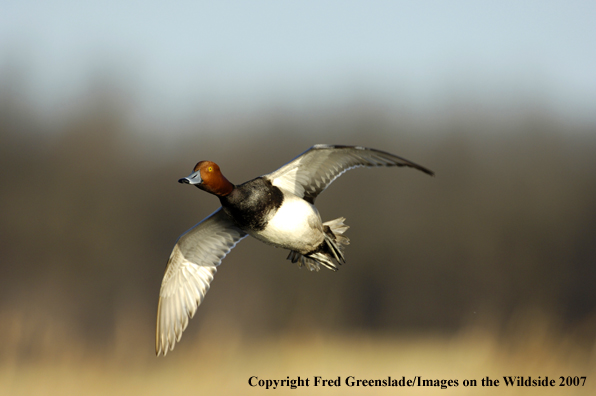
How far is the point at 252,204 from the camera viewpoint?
4.56 m

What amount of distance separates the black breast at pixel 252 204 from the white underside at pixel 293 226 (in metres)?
0.07

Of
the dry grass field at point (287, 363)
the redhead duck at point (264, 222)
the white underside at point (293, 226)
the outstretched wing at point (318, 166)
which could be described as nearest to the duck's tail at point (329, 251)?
the redhead duck at point (264, 222)

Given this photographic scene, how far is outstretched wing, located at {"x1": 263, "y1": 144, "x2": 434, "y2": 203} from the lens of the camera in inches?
183

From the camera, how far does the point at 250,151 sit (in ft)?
58.6

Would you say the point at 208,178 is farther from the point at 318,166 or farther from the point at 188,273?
the point at 188,273

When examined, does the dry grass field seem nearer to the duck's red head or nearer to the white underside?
the white underside

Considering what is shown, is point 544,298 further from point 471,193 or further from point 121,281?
point 121,281

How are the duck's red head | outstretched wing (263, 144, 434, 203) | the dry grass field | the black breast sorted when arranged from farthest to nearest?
the dry grass field < outstretched wing (263, 144, 434, 203) < the black breast < the duck's red head

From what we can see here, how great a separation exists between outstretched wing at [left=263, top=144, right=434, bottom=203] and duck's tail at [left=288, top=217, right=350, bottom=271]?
40 cm

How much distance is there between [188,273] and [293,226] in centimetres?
158

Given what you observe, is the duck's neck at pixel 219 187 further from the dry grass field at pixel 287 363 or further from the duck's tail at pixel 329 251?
the dry grass field at pixel 287 363

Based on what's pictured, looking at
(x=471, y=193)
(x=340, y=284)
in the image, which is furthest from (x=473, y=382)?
(x=471, y=193)

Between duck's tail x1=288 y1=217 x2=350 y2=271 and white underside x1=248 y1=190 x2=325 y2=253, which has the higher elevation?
white underside x1=248 y1=190 x2=325 y2=253

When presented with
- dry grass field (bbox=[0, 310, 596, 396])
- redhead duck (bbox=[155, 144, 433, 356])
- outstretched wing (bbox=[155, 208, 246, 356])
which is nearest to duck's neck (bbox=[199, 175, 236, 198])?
redhead duck (bbox=[155, 144, 433, 356])
